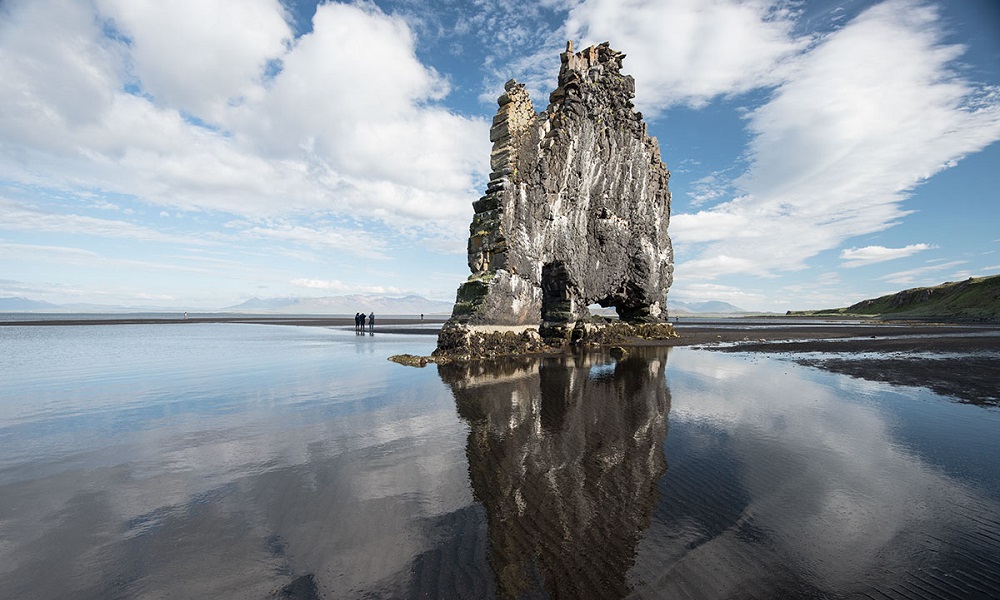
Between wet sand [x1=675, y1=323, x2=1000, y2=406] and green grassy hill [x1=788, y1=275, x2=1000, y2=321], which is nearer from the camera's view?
wet sand [x1=675, y1=323, x2=1000, y2=406]

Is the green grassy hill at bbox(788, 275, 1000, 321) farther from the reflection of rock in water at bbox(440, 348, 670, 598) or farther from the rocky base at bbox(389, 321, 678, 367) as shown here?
the reflection of rock in water at bbox(440, 348, 670, 598)

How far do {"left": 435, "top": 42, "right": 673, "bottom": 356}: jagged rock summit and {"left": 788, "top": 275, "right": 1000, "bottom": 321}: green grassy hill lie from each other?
193 feet

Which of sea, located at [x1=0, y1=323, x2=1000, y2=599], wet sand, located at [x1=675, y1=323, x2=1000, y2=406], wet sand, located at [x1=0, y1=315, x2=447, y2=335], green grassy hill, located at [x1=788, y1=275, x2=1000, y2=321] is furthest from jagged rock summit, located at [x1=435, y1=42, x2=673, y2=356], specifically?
green grassy hill, located at [x1=788, y1=275, x2=1000, y2=321]

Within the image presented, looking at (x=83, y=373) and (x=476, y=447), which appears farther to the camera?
(x=83, y=373)

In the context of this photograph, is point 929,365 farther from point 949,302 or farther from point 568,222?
point 949,302

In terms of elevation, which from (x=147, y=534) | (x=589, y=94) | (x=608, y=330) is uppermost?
(x=589, y=94)

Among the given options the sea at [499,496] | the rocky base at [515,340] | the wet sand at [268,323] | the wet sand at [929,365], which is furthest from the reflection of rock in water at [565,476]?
the wet sand at [268,323]

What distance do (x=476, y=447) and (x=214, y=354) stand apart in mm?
21316

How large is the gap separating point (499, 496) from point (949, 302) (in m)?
102

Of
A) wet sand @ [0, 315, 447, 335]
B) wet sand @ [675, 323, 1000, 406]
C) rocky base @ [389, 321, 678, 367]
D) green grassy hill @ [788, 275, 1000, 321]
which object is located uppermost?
green grassy hill @ [788, 275, 1000, 321]

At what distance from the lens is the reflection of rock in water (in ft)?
12.6

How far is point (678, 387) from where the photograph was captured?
42.6ft

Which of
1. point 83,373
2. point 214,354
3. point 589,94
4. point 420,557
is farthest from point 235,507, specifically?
point 589,94

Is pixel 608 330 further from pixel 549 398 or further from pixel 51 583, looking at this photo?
pixel 51 583
